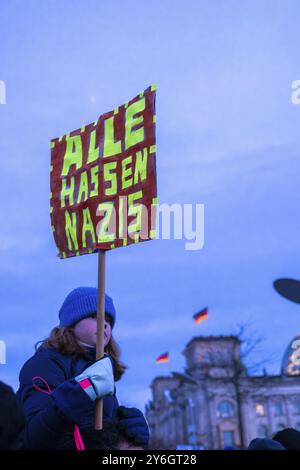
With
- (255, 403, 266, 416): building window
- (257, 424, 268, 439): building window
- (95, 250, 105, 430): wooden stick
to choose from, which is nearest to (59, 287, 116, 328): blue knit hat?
(95, 250, 105, 430): wooden stick

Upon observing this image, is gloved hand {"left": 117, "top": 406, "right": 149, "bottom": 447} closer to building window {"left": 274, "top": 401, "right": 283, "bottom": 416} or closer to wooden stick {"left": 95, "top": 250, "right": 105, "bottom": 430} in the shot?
wooden stick {"left": 95, "top": 250, "right": 105, "bottom": 430}

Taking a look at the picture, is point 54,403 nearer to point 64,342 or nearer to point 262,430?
point 64,342

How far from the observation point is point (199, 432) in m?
65.1

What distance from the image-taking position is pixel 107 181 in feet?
13.5

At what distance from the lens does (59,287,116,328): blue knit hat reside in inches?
154

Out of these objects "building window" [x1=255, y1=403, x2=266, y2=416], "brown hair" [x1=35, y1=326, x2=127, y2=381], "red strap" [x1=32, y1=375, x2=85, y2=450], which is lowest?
"building window" [x1=255, y1=403, x2=266, y2=416]

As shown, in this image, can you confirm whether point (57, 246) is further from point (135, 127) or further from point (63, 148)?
point (135, 127)

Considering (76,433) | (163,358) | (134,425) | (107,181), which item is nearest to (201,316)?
(163,358)

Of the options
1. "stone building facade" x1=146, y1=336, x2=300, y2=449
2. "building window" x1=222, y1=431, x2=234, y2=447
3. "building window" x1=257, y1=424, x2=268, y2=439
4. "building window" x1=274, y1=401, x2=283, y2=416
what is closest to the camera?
"stone building facade" x1=146, y1=336, x2=300, y2=449

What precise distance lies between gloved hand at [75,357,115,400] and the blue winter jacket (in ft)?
0.10

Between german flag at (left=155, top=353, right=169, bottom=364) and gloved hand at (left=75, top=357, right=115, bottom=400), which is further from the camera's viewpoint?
Answer: german flag at (left=155, top=353, right=169, bottom=364)

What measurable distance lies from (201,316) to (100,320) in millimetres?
46121

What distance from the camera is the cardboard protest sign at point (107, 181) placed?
3.95 meters
